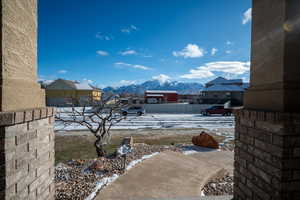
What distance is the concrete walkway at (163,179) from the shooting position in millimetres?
3823

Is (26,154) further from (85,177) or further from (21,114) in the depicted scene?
(85,177)

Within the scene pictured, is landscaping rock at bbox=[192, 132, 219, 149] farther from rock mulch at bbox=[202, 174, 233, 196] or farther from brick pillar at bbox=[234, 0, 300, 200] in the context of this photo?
brick pillar at bbox=[234, 0, 300, 200]

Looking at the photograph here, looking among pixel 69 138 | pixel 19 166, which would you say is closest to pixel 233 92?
pixel 69 138

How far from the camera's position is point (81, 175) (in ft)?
15.8

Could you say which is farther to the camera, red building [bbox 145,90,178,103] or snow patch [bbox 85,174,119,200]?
red building [bbox 145,90,178,103]

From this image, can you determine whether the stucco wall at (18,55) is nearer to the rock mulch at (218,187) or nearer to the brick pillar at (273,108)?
the brick pillar at (273,108)

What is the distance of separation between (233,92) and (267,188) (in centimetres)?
3567

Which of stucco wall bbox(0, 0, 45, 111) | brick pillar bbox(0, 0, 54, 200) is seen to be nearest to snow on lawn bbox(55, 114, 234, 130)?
brick pillar bbox(0, 0, 54, 200)

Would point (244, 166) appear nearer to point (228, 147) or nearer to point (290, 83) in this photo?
point (290, 83)

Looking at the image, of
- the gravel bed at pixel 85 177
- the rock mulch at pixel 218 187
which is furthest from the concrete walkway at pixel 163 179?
the gravel bed at pixel 85 177

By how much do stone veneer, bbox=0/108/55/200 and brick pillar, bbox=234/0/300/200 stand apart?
3.01 metres

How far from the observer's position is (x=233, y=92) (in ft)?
111

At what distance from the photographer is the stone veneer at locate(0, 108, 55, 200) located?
170 centimetres

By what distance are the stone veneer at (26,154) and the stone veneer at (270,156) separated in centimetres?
300
